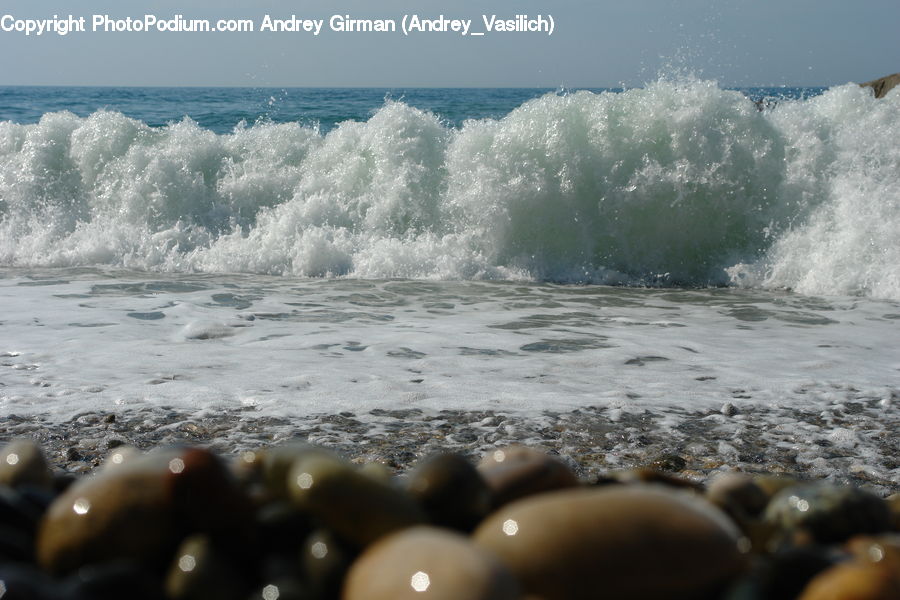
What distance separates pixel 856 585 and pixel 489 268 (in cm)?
685

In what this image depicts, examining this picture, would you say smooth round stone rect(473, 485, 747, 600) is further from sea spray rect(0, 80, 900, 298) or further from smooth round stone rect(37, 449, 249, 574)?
sea spray rect(0, 80, 900, 298)

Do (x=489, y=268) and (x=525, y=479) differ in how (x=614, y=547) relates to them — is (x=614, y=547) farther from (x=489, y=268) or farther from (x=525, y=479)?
(x=489, y=268)

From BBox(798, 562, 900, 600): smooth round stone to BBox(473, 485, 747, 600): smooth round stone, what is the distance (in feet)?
0.44

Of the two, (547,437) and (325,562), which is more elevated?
(325,562)

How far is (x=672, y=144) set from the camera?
877 cm

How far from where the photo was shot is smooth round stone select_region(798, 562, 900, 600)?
1117 mm

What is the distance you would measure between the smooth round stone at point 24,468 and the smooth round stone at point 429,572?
0.84 m

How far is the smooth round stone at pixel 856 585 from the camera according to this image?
1117 mm

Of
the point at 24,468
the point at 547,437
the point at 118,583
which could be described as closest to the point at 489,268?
the point at 547,437

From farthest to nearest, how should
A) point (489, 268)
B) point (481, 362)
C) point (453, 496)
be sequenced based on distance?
1. point (489, 268)
2. point (481, 362)
3. point (453, 496)

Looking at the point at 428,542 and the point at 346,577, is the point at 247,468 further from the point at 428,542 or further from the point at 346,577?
the point at 428,542

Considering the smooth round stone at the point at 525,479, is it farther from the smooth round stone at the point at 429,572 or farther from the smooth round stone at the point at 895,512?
the smooth round stone at the point at 895,512

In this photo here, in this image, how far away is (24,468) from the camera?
5.65 feet

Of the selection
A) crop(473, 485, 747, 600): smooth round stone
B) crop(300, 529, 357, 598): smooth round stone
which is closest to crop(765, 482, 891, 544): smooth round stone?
crop(473, 485, 747, 600): smooth round stone
